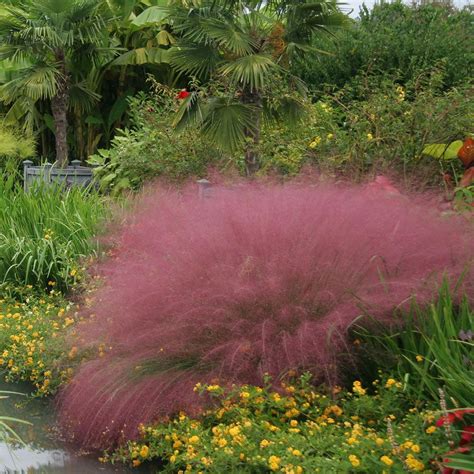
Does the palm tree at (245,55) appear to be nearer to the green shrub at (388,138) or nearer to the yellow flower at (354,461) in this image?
the green shrub at (388,138)

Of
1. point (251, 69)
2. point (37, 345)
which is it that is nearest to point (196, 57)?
point (251, 69)

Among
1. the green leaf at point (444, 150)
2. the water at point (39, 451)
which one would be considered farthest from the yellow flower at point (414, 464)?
the green leaf at point (444, 150)

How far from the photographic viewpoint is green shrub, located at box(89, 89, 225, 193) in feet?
28.3

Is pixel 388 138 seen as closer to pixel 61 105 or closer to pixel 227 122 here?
pixel 227 122

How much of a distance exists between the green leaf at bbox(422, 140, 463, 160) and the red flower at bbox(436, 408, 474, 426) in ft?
11.8

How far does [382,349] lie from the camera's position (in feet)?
12.8

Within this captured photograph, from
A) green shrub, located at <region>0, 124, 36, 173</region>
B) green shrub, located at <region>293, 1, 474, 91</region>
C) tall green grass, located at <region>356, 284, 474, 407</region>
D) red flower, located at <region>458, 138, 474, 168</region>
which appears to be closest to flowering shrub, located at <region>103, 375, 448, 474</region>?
tall green grass, located at <region>356, 284, 474, 407</region>

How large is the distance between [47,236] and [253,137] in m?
2.35

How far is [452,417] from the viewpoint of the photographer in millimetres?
2953

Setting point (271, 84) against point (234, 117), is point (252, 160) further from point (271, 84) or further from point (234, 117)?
point (271, 84)

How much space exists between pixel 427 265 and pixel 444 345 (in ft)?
2.06

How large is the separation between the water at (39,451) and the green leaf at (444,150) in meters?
3.53

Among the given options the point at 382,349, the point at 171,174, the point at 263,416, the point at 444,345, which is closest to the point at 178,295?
the point at 263,416

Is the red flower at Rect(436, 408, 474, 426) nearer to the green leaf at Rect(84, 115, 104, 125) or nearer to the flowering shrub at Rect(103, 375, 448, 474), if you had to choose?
the flowering shrub at Rect(103, 375, 448, 474)
